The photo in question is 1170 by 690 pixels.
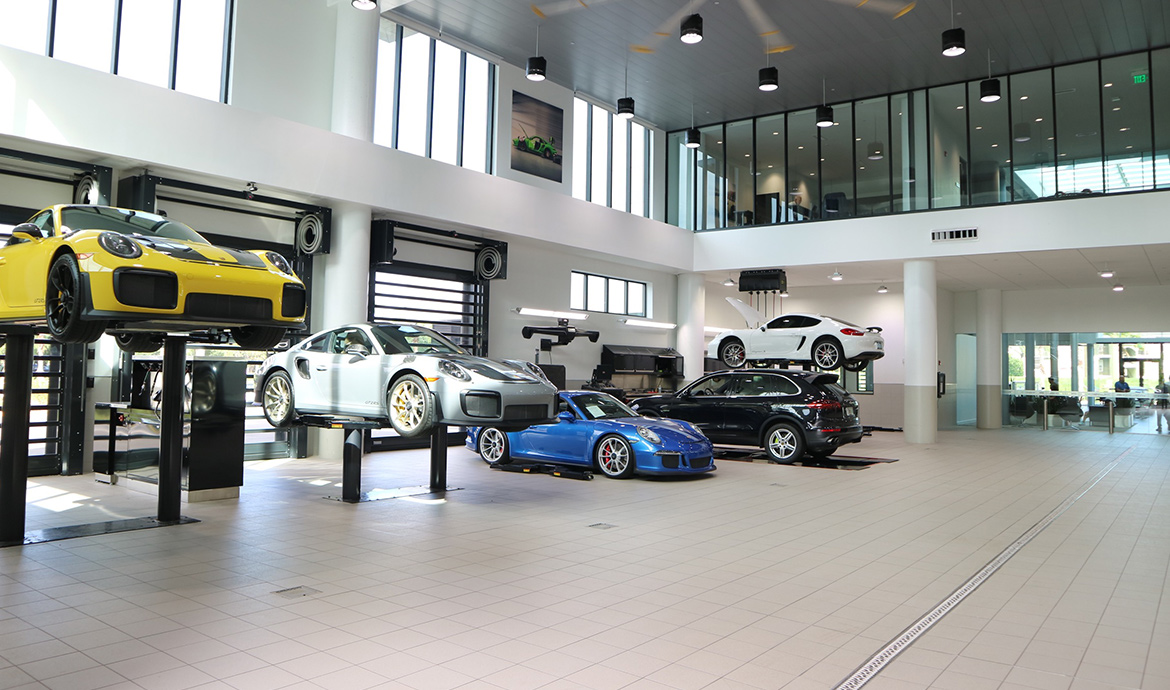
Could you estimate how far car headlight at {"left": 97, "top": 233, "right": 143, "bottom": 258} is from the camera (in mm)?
5570

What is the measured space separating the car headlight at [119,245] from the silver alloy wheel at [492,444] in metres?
6.38

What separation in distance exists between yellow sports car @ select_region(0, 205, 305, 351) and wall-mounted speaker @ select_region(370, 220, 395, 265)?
646cm

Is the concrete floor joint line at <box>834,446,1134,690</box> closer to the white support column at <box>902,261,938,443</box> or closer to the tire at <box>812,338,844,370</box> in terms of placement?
the tire at <box>812,338,844,370</box>

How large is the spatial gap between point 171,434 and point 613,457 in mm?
5545

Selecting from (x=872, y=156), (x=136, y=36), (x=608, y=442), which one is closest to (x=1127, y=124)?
(x=872, y=156)

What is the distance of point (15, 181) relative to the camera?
9.93m

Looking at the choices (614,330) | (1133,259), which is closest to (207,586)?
(614,330)

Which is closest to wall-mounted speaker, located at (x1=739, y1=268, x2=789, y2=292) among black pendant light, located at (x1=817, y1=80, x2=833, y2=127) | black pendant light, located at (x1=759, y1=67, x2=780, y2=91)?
black pendant light, located at (x1=817, y1=80, x2=833, y2=127)

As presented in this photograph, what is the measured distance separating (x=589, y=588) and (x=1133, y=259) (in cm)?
1636

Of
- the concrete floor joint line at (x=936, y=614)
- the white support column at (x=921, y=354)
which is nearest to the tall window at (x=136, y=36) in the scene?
the concrete floor joint line at (x=936, y=614)

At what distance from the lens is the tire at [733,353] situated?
16422 millimetres

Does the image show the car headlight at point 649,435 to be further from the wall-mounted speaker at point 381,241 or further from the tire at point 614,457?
the wall-mounted speaker at point 381,241

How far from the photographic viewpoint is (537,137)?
55.4 ft

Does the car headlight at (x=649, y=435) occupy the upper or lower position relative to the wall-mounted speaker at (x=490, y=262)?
lower
